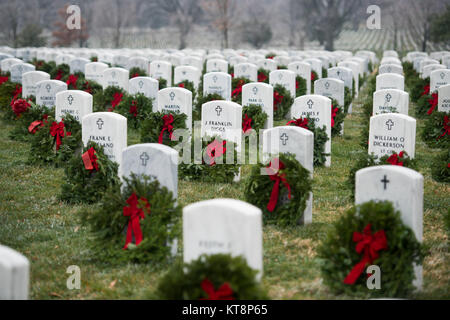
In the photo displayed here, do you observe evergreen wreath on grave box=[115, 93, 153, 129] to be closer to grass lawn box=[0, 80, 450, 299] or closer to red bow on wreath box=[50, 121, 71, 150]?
grass lawn box=[0, 80, 450, 299]

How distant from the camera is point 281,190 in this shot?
7.43 meters

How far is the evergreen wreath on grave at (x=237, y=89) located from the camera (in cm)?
1497

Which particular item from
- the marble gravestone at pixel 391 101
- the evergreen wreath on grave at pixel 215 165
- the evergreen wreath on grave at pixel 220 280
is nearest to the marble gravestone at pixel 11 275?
the evergreen wreath on grave at pixel 220 280

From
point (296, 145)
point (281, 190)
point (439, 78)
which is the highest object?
point (439, 78)

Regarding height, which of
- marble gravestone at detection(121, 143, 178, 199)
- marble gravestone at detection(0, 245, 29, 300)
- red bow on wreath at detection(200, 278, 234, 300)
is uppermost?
marble gravestone at detection(121, 143, 178, 199)

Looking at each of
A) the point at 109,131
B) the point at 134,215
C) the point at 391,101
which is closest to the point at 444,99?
the point at 391,101

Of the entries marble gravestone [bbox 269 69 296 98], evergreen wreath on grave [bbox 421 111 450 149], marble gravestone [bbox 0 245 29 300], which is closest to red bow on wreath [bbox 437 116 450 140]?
evergreen wreath on grave [bbox 421 111 450 149]

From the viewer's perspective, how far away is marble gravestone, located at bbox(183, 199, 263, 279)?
184 inches

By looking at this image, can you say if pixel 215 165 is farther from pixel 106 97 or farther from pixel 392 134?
pixel 106 97

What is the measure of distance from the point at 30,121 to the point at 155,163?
662 centimetres

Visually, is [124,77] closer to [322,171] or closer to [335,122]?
[335,122]

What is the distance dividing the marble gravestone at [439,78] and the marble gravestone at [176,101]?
7125mm

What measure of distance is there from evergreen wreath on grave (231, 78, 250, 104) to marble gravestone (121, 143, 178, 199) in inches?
337
